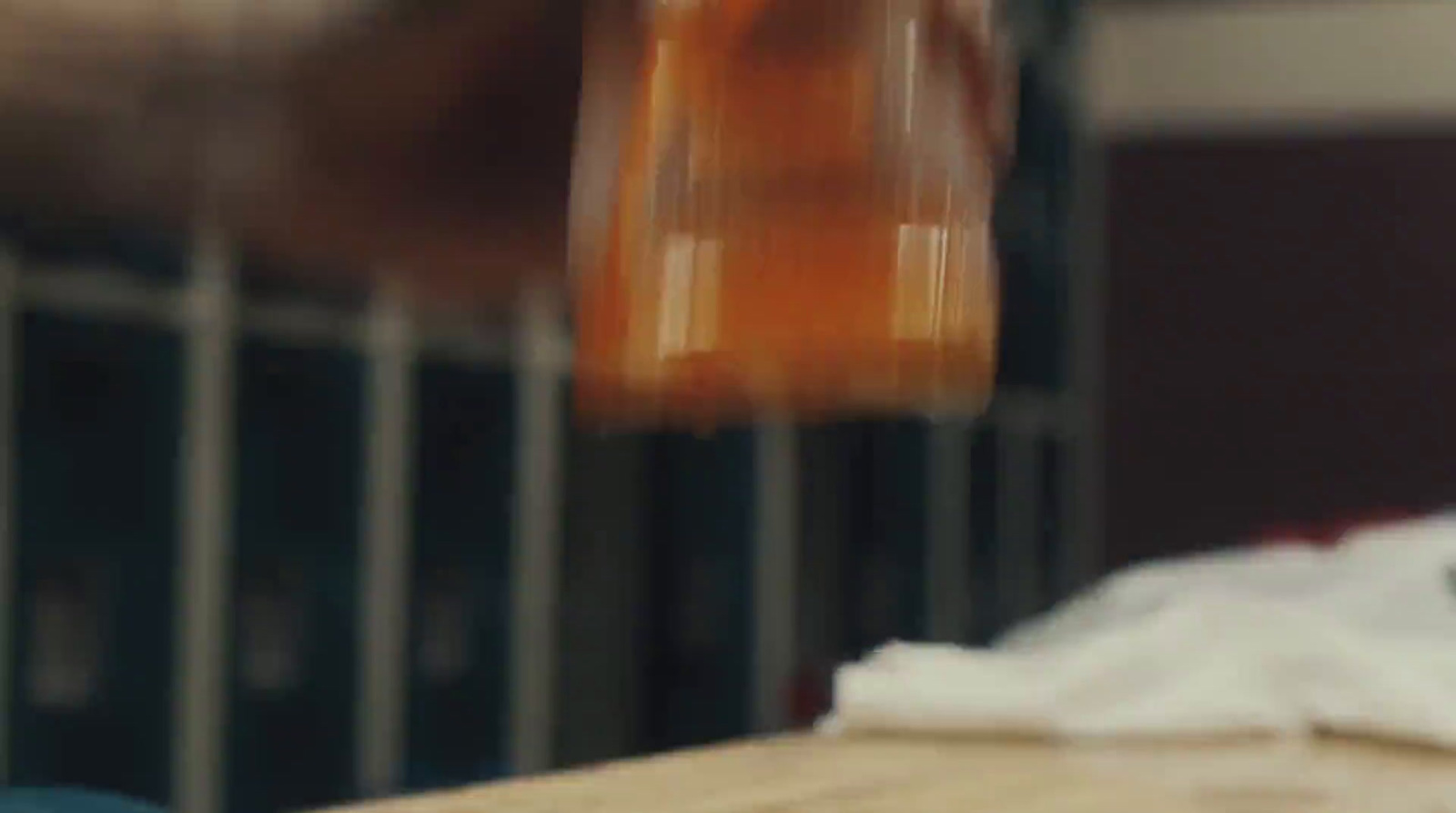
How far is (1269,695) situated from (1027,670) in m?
0.13

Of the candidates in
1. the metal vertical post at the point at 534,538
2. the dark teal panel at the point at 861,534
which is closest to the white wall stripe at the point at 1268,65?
the dark teal panel at the point at 861,534

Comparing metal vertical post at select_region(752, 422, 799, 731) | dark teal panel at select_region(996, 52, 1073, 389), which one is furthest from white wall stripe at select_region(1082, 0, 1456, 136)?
metal vertical post at select_region(752, 422, 799, 731)

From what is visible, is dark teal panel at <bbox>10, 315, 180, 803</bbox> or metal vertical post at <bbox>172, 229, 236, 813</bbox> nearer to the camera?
dark teal panel at <bbox>10, 315, 180, 803</bbox>

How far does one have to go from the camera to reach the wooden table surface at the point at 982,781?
83 cm

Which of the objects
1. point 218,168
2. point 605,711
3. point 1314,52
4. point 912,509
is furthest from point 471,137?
point 1314,52

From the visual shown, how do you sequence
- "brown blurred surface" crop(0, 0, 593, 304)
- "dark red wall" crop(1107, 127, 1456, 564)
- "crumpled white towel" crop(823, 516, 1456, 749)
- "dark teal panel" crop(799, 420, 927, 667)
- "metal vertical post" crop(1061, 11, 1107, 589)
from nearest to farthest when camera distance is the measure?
1. "brown blurred surface" crop(0, 0, 593, 304)
2. "crumpled white towel" crop(823, 516, 1456, 749)
3. "dark teal panel" crop(799, 420, 927, 667)
4. "dark red wall" crop(1107, 127, 1456, 564)
5. "metal vertical post" crop(1061, 11, 1107, 589)

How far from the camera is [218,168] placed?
0.42 meters

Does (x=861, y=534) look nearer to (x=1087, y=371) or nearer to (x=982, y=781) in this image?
(x=1087, y=371)

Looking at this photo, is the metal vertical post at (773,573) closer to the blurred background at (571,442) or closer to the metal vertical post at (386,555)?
the blurred background at (571,442)

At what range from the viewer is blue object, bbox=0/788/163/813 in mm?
598

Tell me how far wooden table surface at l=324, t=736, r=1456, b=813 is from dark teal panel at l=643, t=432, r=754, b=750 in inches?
45.8

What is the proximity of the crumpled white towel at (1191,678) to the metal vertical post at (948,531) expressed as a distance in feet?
5.24

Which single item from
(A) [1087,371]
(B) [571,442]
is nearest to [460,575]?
(B) [571,442]

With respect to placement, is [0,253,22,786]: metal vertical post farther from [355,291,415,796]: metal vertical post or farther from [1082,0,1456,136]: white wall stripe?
[1082,0,1456,136]: white wall stripe
